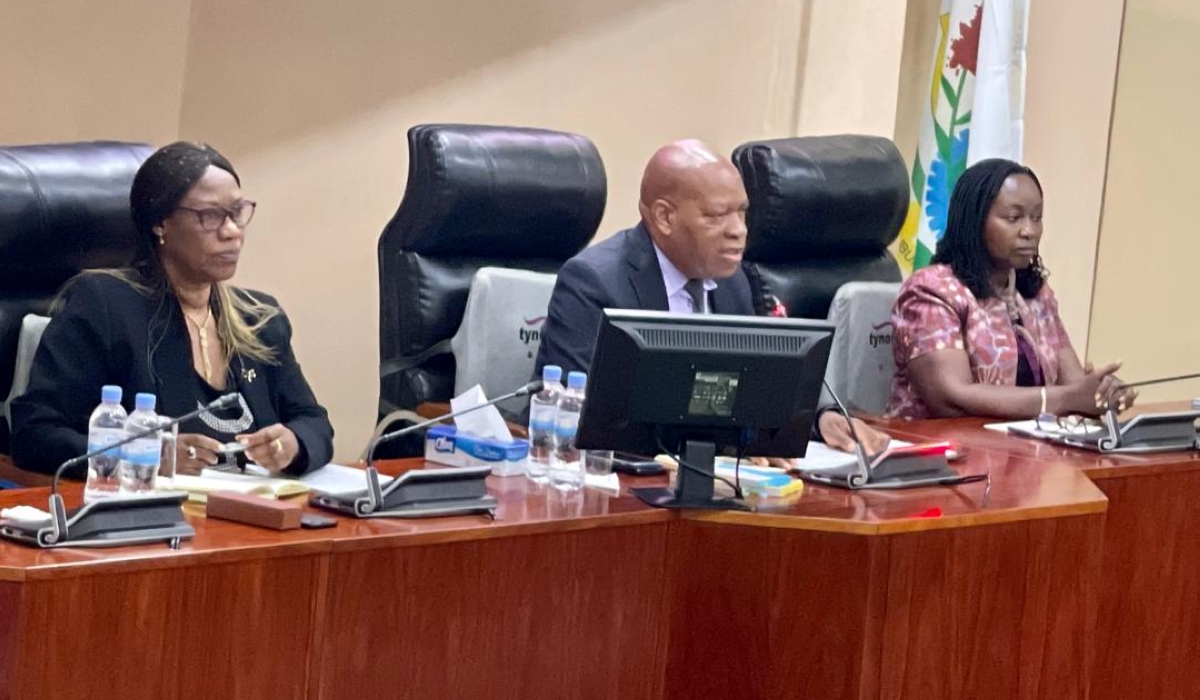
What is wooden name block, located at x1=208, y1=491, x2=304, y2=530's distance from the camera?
7.39 ft

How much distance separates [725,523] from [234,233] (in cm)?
96

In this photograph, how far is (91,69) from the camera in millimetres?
3988

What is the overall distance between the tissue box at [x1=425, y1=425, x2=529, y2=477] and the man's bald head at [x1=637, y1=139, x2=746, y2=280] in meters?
0.72

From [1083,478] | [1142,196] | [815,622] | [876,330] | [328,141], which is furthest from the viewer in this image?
[1142,196]

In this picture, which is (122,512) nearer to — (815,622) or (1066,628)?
(815,622)

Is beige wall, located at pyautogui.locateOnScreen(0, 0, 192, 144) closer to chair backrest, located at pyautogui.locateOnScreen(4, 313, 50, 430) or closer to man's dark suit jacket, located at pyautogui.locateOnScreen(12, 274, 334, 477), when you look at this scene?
chair backrest, located at pyautogui.locateOnScreen(4, 313, 50, 430)

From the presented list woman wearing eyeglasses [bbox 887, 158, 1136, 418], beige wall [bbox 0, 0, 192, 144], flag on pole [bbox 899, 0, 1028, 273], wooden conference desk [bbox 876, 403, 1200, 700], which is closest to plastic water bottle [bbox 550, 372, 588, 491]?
wooden conference desk [bbox 876, 403, 1200, 700]

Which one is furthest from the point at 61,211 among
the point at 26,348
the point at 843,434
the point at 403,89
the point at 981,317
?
the point at 981,317

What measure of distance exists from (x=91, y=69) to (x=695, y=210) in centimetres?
151

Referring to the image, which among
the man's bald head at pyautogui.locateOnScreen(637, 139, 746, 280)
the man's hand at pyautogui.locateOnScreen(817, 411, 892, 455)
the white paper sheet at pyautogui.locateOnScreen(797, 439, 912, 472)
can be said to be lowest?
the white paper sheet at pyautogui.locateOnScreen(797, 439, 912, 472)

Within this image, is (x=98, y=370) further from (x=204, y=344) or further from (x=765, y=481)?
(x=765, y=481)

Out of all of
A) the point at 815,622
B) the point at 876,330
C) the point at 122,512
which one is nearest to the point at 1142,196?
the point at 876,330

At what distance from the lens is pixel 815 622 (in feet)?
8.63

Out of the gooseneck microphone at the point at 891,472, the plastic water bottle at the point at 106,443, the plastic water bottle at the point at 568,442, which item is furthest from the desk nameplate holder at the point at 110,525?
the gooseneck microphone at the point at 891,472
